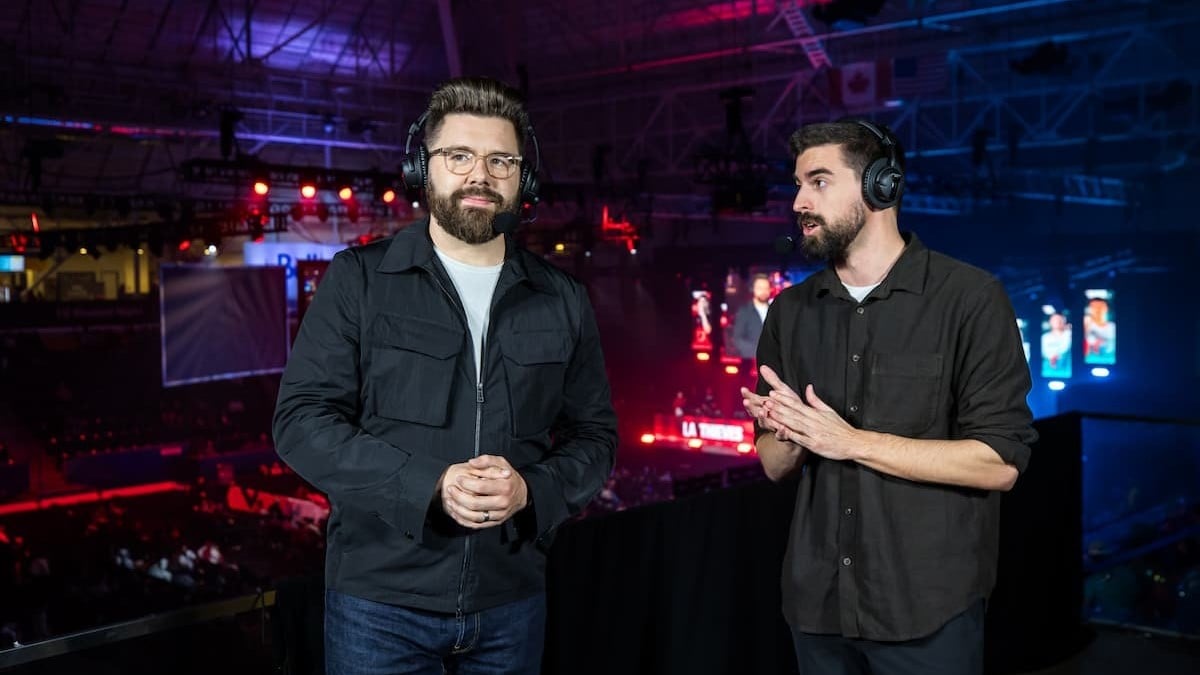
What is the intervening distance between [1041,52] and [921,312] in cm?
1283

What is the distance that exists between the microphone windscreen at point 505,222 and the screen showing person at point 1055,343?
72.8ft

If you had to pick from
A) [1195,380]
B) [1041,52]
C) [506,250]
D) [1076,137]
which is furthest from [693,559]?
[1195,380]

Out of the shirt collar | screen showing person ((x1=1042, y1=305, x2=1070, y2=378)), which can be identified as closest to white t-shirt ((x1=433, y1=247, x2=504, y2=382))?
the shirt collar

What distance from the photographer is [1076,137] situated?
1611 cm

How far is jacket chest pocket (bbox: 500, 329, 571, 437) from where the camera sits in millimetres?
1940

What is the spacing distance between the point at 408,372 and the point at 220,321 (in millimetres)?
18493

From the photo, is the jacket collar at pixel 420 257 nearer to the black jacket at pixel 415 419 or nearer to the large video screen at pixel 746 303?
the black jacket at pixel 415 419

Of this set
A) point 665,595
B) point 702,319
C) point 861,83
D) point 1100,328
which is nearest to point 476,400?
point 665,595

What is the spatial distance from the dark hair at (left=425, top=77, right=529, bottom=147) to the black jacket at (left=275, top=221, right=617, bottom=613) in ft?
0.73

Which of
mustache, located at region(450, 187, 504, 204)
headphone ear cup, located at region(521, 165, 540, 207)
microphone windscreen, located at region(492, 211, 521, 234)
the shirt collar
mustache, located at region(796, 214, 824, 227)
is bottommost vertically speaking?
the shirt collar

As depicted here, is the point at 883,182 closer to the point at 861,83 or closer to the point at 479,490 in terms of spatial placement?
the point at 479,490

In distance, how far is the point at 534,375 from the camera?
6.46 feet

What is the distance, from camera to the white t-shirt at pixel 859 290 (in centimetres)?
226

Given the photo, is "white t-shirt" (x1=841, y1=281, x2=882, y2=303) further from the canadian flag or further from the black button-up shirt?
the canadian flag
